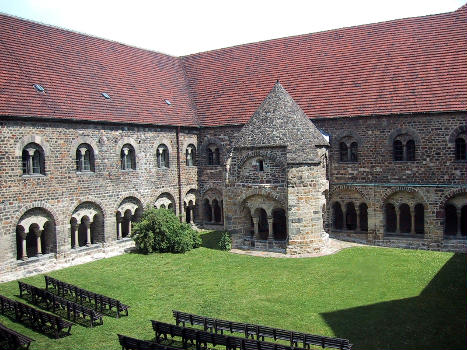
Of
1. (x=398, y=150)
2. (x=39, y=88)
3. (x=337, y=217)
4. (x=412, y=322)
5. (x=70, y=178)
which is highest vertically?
(x=39, y=88)

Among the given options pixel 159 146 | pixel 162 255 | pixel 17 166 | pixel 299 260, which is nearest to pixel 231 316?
pixel 299 260

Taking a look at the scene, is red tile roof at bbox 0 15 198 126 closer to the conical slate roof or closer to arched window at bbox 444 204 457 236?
the conical slate roof

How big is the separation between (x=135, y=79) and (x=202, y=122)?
17.4 feet

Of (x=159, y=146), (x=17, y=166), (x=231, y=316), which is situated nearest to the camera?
(x=231, y=316)

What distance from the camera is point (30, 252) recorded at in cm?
2497

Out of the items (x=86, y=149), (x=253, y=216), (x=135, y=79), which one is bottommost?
(x=253, y=216)

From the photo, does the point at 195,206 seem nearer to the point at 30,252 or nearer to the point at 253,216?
the point at 253,216

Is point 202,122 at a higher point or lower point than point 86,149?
higher

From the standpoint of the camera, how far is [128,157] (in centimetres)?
2786

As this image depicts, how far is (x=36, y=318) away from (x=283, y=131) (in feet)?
Answer: 49.2

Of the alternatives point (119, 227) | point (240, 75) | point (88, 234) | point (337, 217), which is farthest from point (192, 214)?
point (240, 75)

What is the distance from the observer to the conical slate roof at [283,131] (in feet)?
80.7

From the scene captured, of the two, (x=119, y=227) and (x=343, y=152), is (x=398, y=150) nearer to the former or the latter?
(x=343, y=152)

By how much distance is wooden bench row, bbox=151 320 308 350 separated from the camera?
1256 centimetres
